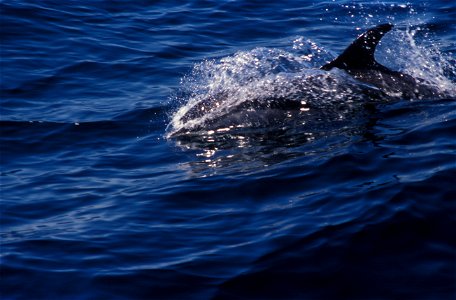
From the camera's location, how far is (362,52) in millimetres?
10344

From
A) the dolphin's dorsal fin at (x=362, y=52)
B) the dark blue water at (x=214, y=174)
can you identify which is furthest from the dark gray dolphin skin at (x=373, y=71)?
the dark blue water at (x=214, y=174)

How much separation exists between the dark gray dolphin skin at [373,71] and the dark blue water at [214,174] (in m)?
0.18

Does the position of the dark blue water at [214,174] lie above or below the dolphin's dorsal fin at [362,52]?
below

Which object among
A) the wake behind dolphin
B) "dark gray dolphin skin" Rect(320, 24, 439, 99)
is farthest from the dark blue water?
"dark gray dolphin skin" Rect(320, 24, 439, 99)

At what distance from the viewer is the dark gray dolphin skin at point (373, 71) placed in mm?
10266

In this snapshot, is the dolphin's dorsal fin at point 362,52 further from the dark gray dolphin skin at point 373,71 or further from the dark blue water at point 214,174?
the dark blue water at point 214,174

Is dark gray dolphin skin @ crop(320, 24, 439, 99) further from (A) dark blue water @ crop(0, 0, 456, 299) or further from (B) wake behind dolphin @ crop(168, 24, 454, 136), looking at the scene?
(A) dark blue water @ crop(0, 0, 456, 299)

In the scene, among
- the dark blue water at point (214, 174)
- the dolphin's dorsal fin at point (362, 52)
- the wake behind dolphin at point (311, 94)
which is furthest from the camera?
the dolphin's dorsal fin at point (362, 52)

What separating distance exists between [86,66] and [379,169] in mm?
6690

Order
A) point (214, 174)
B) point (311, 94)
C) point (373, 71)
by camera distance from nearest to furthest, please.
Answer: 1. point (214, 174)
2. point (311, 94)
3. point (373, 71)

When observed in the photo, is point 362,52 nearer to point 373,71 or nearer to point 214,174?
point 373,71

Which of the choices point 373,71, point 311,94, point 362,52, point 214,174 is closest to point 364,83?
point 373,71

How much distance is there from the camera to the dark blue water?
6348 millimetres

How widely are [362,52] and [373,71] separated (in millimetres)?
345
